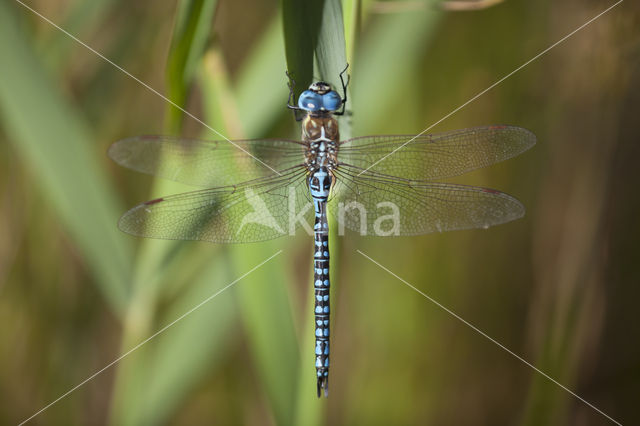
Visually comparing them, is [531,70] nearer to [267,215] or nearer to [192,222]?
[267,215]

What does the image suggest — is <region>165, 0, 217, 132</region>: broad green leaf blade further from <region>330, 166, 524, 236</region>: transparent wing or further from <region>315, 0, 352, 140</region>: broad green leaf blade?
<region>330, 166, 524, 236</region>: transparent wing

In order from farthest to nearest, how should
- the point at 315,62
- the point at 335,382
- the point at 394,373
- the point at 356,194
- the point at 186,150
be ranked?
the point at 335,382
the point at 394,373
the point at 356,194
the point at 186,150
the point at 315,62

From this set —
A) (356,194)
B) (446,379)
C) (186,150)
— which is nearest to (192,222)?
(186,150)

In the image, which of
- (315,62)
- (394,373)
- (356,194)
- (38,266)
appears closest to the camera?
(315,62)

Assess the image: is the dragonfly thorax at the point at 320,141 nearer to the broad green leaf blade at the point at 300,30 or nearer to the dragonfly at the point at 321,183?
the dragonfly at the point at 321,183

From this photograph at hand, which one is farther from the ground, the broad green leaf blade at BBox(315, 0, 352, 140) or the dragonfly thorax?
the broad green leaf blade at BBox(315, 0, 352, 140)

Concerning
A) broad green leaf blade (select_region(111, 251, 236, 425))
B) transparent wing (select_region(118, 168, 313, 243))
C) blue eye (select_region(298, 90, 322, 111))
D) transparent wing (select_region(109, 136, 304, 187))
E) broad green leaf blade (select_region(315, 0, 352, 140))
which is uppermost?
broad green leaf blade (select_region(315, 0, 352, 140))

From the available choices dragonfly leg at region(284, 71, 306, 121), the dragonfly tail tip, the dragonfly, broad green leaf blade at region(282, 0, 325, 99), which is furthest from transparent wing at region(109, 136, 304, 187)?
the dragonfly tail tip

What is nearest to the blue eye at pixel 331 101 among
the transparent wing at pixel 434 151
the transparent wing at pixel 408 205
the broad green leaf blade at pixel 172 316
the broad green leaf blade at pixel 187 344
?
the transparent wing at pixel 434 151
